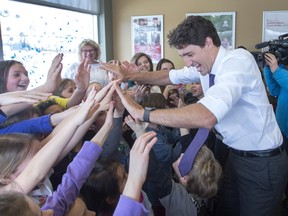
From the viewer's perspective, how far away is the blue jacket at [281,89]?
2.11 metres

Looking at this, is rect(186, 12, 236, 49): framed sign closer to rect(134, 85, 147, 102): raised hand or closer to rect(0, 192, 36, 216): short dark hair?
rect(134, 85, 147, 102): raised hand

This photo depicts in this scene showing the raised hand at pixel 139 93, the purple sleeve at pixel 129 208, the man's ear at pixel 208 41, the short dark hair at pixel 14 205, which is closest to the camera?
the short dark hair at pixel 14 205

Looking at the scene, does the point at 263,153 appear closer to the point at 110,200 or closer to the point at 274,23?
the point at 110,200

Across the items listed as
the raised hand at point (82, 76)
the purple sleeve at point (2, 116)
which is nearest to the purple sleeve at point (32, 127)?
the purple sleeve at point (2, 116)

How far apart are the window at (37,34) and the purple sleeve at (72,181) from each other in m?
1.99

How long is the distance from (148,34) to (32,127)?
3187 millimetres

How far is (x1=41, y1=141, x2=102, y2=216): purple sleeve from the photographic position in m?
0.91

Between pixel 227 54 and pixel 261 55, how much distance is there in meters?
1.11

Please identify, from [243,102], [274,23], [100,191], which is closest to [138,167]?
[100,191]

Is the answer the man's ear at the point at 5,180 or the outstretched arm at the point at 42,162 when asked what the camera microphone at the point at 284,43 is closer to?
the outstretched arm at the point at 42,162

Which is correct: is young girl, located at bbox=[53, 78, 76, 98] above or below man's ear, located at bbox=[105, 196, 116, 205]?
above

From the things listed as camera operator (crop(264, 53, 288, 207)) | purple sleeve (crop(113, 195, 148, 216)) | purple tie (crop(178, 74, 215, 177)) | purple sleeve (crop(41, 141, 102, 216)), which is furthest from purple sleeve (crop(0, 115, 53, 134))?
camera operator (crop(264, 53, 288, 207))

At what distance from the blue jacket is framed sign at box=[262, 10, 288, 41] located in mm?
1785

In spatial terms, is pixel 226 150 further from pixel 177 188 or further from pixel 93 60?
pixel 93 60
